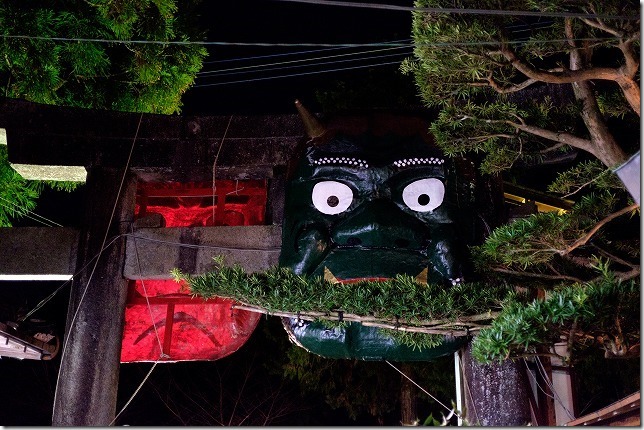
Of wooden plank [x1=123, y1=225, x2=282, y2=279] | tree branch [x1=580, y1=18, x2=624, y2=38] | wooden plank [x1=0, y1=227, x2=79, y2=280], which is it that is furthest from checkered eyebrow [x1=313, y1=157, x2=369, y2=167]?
wooden plank [x1=0, y1=227, x2=79, y2=280]

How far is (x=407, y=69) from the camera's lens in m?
5.08

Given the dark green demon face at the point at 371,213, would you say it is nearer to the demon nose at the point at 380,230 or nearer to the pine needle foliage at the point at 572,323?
the demon nose at the point at 380,230

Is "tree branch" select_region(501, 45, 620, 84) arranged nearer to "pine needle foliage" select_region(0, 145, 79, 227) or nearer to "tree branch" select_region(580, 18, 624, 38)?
"tree branch" select_region(580, 18, 624, 38)

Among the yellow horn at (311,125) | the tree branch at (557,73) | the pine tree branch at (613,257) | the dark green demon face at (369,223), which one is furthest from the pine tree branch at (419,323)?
the yellow horn at (311,125)

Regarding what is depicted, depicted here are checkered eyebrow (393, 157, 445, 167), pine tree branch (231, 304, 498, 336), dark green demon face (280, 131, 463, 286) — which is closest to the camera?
pine tree branch (231, 304, 498, 336)

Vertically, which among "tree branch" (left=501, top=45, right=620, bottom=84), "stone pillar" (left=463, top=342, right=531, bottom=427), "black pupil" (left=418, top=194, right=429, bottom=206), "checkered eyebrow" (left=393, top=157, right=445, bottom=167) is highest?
"tree branch" (left=501, top=45, right=620, bottom=84)

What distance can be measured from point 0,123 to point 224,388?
11.3 metres

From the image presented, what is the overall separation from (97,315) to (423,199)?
→ 3656mm

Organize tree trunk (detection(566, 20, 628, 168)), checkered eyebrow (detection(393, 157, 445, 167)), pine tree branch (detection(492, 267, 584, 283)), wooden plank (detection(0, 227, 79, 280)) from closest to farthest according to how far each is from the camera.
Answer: tree trunk (detection(566, 20, 628, 168)), pine tree branch (detection(492, 267, 584, 283)), checkered eyebrow (detection(393, 157, 445, 167)), wooden plank (detection(0, 227, 79, 280))

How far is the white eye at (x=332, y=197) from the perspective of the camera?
20.4 ft

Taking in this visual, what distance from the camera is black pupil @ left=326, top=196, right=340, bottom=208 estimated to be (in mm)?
6234

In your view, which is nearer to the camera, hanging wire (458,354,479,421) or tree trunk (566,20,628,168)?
tree trunk (566,20,628,168)

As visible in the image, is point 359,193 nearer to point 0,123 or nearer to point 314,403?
point 0,123

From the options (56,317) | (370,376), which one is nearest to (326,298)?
(370,376)
